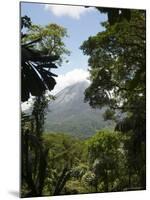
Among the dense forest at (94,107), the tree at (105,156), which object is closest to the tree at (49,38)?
the dense forest at (94,107)

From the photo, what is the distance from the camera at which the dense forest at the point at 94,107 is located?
10.8 feet

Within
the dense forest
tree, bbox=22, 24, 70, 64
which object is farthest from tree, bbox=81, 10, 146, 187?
tree, bbox=22, 24, 70, 64

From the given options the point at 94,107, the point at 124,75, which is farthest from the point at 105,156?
the point at 124,75

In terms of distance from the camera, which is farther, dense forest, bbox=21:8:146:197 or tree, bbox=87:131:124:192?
tree, bbox=87:131:124:192

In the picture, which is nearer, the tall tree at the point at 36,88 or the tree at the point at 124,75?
the tall tree at the point at 36,88

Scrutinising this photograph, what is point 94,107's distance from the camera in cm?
345

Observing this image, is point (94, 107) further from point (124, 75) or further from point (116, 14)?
point (116, 14)

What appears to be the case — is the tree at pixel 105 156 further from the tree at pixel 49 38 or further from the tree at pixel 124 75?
the tree at pixel 49 38

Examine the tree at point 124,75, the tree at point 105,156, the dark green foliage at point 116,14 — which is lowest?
the tree at point 105,156

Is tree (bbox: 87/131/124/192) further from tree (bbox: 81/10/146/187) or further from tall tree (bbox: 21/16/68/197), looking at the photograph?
tall tree (bbox: 21/16/68/197)

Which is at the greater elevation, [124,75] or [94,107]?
[124,75]

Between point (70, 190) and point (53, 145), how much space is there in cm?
31

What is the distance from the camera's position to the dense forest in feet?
10.8

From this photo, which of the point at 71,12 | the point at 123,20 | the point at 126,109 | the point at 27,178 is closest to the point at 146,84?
the point at 126,109
